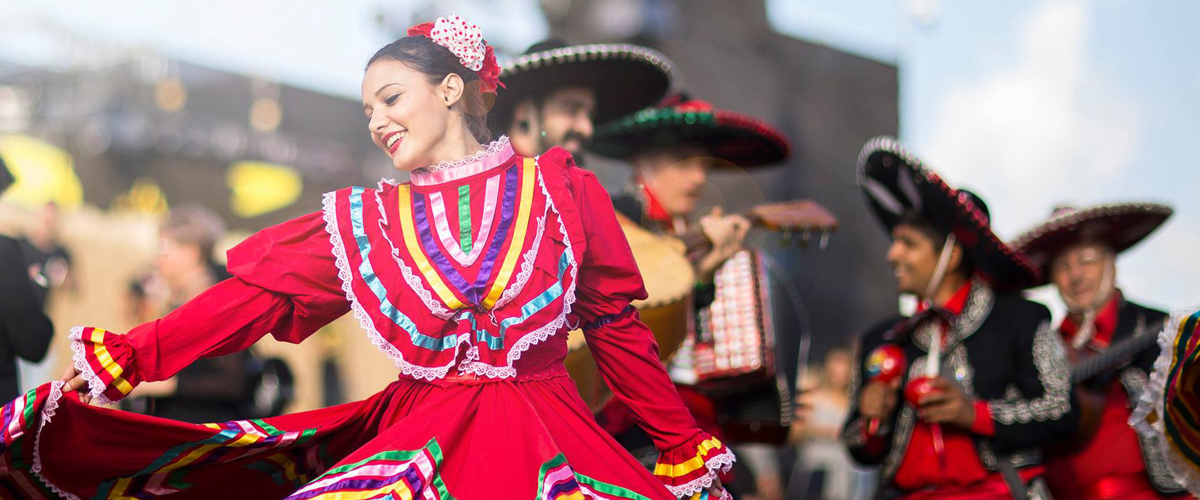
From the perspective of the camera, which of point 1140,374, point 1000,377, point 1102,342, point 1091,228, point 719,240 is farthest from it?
point 1091,228

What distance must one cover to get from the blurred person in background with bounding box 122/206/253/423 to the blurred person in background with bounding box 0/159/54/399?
982 millimetres

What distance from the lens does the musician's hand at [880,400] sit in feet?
12.8

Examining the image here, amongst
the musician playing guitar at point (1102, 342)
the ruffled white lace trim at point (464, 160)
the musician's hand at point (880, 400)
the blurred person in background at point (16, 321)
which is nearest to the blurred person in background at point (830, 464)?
the musician playing guitar at point (1102, 342)

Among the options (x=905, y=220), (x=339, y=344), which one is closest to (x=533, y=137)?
(x=905, y=220)

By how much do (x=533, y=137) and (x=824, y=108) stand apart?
8.29 m

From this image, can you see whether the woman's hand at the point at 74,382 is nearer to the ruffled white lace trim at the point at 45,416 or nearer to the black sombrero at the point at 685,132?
the ruffled white lace trim at the point at 45,416

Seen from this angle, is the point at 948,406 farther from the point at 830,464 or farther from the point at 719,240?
the point at 830,464

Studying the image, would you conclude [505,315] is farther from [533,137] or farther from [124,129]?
[124,129]

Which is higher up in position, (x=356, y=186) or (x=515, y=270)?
(x=356, y=186)

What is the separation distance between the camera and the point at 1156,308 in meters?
4.46

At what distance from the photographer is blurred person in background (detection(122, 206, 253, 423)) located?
13.9ft

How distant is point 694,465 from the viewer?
2.21 metres

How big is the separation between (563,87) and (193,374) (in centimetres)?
197

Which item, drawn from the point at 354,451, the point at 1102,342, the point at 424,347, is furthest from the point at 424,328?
the point at 1102,342
